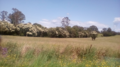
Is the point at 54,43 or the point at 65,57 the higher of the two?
the point at 54,43

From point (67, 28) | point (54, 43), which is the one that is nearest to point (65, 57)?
point (54, 43)

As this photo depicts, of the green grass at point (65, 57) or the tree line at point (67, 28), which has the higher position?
→ the tree line at point (67, 28)

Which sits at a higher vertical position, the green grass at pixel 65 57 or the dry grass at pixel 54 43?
the dry grass at pixel 54 43

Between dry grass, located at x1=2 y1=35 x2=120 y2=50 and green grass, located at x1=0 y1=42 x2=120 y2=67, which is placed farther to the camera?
dry grass, located at x1=2 y1=35 x2=120 y2=50

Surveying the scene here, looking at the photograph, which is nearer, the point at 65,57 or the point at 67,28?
the point at 65,57

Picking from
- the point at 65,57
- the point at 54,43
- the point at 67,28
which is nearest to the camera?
the point at 65,57

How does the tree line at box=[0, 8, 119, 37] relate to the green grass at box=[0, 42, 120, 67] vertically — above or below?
above

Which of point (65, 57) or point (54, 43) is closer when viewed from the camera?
point (65, 57)

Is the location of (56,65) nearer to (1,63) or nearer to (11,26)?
(1,63)

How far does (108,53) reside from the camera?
29.5 ft

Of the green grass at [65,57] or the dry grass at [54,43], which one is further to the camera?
the dry grass at [54,43]

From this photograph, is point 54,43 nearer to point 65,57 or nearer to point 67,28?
point 65,57

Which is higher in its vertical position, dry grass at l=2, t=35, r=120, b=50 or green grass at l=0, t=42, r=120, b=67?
dry grass at l=2, t=35, r=120, b=50

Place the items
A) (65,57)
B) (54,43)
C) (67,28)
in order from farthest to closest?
(67,28) < (54,43) < (65,57)
